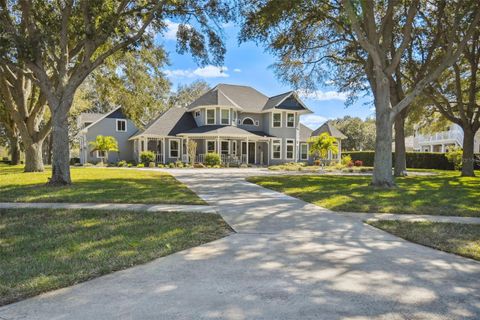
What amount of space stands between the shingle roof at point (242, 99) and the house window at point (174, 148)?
3.84m

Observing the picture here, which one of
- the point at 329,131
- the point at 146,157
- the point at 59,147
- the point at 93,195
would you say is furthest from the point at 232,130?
the point at 93,195

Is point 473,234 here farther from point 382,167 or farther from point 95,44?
point 95,44

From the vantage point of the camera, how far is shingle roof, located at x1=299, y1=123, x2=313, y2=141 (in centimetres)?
3783

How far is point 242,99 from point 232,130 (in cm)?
546

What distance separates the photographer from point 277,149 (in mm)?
35375

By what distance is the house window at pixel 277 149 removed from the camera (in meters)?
35.2

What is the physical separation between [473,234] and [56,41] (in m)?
A: 13.9

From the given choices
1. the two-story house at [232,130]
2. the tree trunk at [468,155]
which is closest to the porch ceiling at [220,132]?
the two-story house at [232,130]

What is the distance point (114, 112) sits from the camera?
38.0 metres

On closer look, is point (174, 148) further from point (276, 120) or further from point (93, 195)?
point (93, 195)

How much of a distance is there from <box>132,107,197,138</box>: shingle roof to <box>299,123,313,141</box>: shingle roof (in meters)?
11.4

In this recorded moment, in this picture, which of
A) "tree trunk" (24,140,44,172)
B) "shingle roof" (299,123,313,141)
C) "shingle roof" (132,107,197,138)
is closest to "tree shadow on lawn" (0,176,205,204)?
"tree trunk" (24,140,44,172)

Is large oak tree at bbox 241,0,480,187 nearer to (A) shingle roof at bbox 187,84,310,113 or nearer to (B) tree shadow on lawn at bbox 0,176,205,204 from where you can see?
(B) tree shadow on lawn at bbox 0,176,205,204

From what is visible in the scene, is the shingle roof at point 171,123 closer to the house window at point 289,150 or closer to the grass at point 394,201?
the house window at point 289,150
